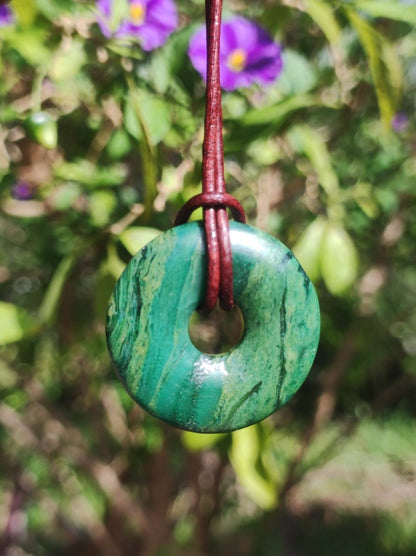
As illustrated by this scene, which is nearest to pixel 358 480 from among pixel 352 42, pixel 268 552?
pixel 268 552

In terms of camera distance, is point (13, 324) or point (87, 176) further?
point (87, 176)

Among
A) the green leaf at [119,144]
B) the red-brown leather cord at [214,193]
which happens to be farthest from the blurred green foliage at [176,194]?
the red-brown leather cord at [214,193]

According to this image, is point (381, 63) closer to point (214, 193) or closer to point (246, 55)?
point (246, 55)

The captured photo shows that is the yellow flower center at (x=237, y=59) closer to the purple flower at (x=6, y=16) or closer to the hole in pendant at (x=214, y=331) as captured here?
the purple flower at (x=6, y=16)

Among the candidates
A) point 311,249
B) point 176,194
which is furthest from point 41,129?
point 311,249

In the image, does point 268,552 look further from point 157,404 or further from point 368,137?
point 157,404
